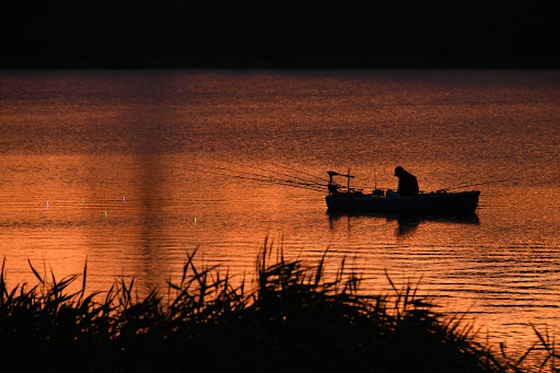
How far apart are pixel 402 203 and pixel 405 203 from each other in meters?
0.10


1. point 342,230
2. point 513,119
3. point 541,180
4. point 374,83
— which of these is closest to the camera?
point 342,230

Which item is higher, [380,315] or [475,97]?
[475,97]

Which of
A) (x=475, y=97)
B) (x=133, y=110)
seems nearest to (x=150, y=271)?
(x=133, y=110)

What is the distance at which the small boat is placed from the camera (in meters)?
35.5

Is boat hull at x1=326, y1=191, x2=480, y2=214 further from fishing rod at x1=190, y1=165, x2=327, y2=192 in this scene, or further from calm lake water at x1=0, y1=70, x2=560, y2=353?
fishing rod at x1=190, y1=165, x2=327, y2=192

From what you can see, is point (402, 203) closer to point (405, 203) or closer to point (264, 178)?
point (405, 203)

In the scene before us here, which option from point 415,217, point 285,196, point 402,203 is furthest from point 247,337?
point 285,196

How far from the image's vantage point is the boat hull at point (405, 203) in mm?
35469

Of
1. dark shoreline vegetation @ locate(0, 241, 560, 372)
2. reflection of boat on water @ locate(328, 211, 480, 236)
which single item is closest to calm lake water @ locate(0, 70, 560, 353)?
reflection of boat on water @ locate(328, 211, 480, 236)

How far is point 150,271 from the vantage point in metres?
27.8

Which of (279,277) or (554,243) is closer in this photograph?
(279,277)

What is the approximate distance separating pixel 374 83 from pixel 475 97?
111 ft

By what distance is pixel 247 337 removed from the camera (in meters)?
11.2

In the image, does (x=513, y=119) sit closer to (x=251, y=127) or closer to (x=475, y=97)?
(x=251, y=127)
